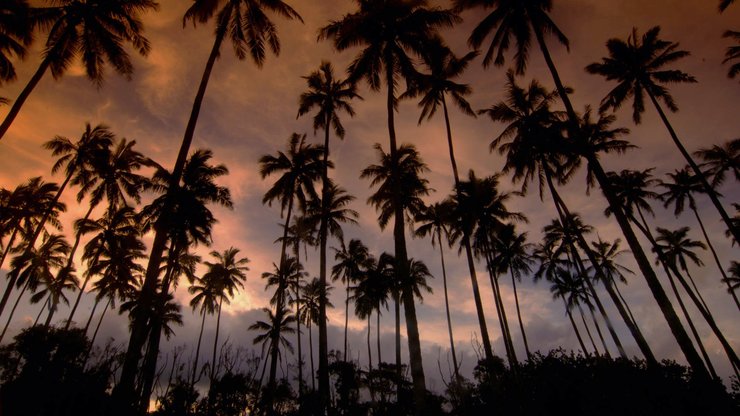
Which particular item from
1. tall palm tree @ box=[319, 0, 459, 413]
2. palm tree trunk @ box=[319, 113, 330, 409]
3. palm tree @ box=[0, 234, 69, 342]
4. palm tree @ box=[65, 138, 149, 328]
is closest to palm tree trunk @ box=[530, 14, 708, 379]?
tall palm tree @ box=[319, 0, 459, 413]

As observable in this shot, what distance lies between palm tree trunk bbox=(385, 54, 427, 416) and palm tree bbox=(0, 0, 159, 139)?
430 inches

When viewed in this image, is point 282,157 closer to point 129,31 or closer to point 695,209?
point 129,31

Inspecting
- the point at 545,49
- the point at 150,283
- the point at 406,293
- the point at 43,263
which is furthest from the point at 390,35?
the point at 43,263

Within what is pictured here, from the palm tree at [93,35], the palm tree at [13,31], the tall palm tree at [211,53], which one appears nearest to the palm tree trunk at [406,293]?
the tall palm tree at [211,53]

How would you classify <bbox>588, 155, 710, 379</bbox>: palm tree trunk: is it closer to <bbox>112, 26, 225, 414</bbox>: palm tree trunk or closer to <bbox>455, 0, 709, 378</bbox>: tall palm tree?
<bbox>455, 0, 709, 378</bbox>: tall palm tree

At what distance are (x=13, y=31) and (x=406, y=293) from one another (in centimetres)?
1933

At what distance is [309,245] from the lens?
27609mm

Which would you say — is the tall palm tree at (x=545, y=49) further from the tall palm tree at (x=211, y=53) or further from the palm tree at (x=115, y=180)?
the palm tree at (x=115, y=180)

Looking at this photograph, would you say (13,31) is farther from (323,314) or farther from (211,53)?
(323,314)

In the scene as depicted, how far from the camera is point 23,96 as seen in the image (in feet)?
40.8

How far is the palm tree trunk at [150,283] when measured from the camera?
854cm

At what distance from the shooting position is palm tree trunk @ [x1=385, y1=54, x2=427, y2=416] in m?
10.1

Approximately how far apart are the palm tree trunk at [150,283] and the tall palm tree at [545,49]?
527 inches

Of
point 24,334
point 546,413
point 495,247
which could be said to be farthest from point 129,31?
point 24,334
